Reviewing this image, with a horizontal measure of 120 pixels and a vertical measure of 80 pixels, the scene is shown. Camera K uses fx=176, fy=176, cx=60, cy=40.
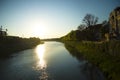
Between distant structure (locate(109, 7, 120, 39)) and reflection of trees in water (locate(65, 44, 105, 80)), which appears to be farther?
distant structure (locate(109, 7, 120, 39))

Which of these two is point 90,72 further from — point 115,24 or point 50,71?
point 115,24

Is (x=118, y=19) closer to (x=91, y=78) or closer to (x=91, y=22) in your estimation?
(x=91, y=22)

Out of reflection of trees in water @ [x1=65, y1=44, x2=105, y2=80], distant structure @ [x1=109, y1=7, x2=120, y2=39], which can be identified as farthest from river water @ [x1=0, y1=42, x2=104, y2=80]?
distant structure @ [x1=109, y1=7, x2=120, y2=39]

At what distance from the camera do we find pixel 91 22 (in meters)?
94.9

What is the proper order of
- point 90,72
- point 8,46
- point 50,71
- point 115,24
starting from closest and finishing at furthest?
point 90,72 → point 50,71 → point 115,24 → point 8,46

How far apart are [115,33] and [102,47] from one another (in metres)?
23.2

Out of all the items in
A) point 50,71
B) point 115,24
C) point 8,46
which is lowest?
point 50,71

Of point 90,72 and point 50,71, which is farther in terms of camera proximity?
point 50,71

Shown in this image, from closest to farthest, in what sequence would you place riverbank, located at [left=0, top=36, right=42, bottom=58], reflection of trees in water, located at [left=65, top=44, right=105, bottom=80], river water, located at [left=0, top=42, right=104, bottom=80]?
reflection of trees in water, located at [left=65, top=44, right=105, bottom=80] < river water, located at [left=0, top=42, right=104, bottom=80] < riverbank, located at [left=0, top=36, right=42, bottom=58]

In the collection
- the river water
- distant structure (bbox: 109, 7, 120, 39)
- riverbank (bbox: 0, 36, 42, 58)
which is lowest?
the river water

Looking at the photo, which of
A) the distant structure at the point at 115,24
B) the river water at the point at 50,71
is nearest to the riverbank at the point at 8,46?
the river water at the point at 50,71

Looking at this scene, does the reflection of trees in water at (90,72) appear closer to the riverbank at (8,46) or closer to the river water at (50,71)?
the river water at (50,71)

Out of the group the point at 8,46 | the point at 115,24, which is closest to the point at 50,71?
the point at 115,24

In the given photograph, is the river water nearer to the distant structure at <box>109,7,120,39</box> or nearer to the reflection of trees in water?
the reflection of trees in water
